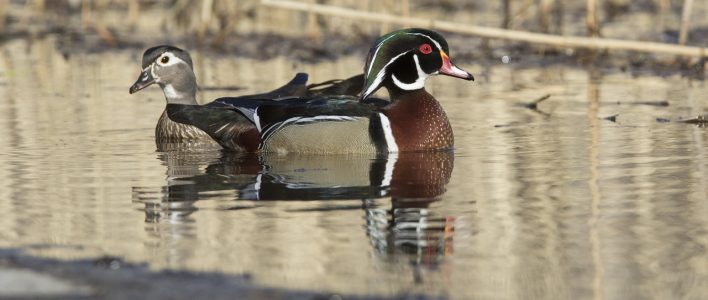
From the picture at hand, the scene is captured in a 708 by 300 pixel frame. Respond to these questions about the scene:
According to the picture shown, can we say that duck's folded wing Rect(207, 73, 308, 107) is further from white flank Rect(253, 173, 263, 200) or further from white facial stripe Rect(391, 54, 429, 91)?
white flank Rect(253, 173, 263, 200)

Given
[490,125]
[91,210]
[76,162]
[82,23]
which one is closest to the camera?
[91,210]

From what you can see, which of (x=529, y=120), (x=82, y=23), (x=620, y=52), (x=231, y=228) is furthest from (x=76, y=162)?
(x=82, y=23)

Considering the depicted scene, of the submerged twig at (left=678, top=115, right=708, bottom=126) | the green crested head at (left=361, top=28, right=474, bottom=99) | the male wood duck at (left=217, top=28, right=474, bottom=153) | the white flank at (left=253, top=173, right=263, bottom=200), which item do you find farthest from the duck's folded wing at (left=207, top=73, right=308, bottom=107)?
the submerged twig at (left=678, top=115, right=708, bottom=126)

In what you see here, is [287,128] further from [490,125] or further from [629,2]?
[629,2]

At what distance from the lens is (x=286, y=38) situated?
18891mm

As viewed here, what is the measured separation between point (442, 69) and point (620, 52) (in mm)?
7631

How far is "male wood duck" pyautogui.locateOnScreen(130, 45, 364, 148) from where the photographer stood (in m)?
10.3

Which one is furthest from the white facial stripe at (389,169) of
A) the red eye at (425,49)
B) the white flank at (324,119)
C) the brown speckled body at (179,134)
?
the brown speckled body at (179,134)

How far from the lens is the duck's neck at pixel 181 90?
439 inches

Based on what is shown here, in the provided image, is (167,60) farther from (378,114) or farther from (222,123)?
(378,114)

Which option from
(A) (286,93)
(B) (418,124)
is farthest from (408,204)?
(A) (286,93)

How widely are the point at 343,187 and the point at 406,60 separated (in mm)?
2190

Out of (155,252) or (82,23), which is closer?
(155,252)

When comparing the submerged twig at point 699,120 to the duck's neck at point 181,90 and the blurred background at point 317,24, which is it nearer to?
the duck's neck at point 181,90
